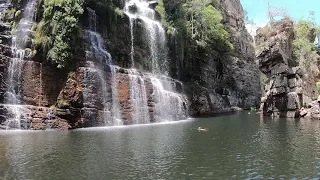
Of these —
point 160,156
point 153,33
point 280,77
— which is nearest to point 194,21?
point 153,33

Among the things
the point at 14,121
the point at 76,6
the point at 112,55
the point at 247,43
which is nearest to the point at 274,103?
the point at 112,55

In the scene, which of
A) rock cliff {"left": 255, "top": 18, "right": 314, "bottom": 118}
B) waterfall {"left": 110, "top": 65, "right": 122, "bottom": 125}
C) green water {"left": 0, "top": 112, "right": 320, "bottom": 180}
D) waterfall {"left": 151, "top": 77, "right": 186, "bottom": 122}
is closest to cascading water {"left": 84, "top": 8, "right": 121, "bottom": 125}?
waterfall {"left": 110, "top": 65, "right": 122, "bottom": 125}

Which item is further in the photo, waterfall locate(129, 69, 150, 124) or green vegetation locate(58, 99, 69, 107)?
waterfall locate(129, 69, 150, 124)

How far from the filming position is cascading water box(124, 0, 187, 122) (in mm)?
37906

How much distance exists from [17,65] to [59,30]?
17.9 feet

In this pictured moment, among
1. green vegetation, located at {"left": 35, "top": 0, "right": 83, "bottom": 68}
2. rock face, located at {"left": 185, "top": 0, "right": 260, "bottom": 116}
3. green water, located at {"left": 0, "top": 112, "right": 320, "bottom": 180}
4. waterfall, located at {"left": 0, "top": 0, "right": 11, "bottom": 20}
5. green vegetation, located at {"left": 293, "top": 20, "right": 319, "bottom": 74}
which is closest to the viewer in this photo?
green water, located at {"left": 0, "top": 112, "right": 320, "bottom": 180}

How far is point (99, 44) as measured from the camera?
38.0m

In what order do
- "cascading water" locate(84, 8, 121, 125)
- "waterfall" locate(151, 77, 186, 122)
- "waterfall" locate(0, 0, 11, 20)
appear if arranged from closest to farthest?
"cascading water" locate(84, 8, 121, 125) → "waterfall" locate(0, 0, 11, 20) → "waterfall" locate(151, 77, 186, 122)

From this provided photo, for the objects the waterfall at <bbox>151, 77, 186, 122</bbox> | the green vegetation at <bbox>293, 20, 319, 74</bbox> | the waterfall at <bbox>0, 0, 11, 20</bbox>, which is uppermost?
the waterfall at <bbox>0, 0, 11, 20</bbox>

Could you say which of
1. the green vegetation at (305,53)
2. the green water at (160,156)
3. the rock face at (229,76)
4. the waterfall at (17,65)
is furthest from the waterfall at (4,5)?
the green vegetation at (305,53)

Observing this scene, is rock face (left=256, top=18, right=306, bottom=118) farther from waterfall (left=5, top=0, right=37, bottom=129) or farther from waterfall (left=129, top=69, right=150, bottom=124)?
waterfall (left=5, top=0, right=37, bottom=129)

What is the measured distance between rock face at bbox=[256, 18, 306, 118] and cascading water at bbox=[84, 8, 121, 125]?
21.3m

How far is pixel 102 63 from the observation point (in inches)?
1439

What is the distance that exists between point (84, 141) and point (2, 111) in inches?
435
